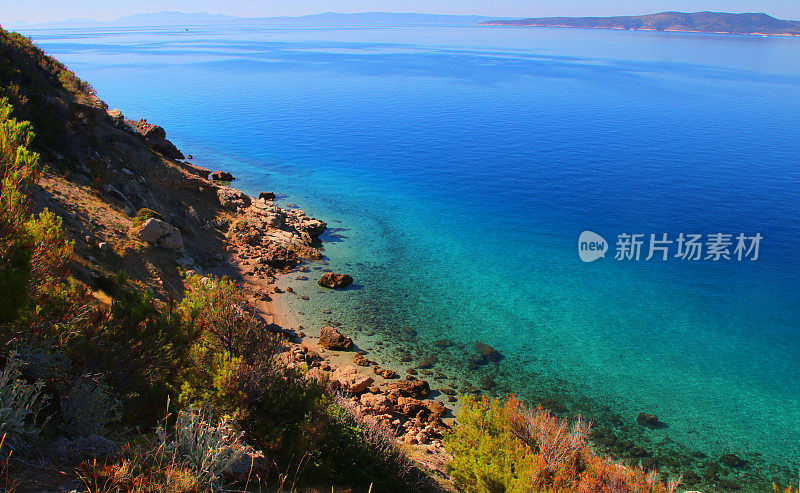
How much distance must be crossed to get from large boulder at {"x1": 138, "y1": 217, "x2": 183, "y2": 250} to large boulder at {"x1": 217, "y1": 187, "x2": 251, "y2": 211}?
8.57m

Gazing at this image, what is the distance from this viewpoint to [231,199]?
108 ft

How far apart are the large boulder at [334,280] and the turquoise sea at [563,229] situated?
676 millimetres

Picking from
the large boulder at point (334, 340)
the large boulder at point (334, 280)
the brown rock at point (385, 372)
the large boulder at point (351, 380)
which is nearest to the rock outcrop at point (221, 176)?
the large boulder at point (334, 280)

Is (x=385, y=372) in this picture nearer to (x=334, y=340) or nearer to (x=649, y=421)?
(x=334, y=340)

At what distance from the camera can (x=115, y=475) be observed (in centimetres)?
606

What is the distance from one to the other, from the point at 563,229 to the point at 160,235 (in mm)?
26668

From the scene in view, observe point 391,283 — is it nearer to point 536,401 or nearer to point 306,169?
point 536,401

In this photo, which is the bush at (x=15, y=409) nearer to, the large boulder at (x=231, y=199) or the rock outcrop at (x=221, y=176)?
the large boulder at (x=231, y=199)

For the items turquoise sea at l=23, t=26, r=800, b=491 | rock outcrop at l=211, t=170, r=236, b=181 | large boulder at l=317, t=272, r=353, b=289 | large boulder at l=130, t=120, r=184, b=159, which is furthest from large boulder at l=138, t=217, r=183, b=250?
rock outcrop at l=211, t=170, r=236, b=181

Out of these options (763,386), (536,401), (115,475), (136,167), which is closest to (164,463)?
(115,475)

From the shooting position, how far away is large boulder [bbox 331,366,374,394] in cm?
1764

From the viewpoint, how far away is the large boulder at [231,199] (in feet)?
105

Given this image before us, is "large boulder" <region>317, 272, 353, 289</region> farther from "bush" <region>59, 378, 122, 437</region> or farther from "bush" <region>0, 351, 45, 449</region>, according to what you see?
"bush" <region>0, 351, 45, 449</region>

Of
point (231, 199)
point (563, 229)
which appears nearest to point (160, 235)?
point (231, 199)
